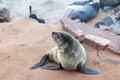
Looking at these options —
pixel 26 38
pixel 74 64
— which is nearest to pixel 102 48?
pixel 74 64

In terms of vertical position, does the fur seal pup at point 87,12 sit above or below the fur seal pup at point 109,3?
below

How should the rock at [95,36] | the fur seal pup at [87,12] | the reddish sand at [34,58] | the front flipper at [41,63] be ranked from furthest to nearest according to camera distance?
the fur seal pup at [87,12] → the rock at [95,36] → the front flipper at [41,63] → the reddish sand at [34,58]

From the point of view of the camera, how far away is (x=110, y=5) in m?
8.13

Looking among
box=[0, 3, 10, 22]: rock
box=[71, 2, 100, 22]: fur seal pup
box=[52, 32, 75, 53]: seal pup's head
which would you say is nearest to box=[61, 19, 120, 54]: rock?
box=[52, 32, 75, 53]: seal pup's head

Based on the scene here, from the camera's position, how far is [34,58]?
14.8 feet

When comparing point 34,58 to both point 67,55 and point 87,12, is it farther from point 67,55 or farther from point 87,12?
point 87,12

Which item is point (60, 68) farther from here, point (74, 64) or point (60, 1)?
point (60, 1)

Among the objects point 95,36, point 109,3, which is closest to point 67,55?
point 95,36

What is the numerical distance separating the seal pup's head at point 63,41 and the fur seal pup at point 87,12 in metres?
3.28

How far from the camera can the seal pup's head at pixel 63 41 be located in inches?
151

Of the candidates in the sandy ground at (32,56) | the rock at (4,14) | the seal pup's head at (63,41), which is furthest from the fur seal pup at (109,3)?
the seal pup's head at (63,41)

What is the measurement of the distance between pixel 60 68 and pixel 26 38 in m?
1.46

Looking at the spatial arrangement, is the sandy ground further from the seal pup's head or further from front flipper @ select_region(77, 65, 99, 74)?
the seal pup's head

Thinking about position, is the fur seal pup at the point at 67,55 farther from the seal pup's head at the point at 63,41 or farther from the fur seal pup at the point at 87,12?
the fur seal pup at the point at 87,12
